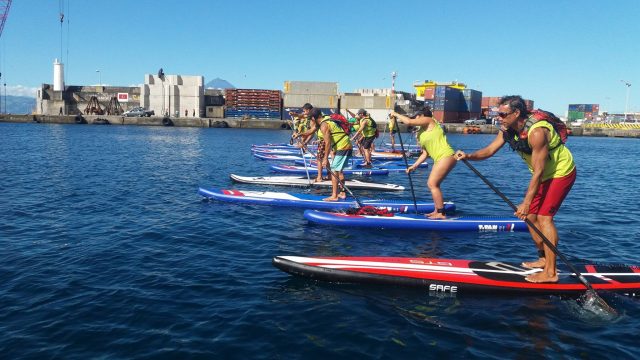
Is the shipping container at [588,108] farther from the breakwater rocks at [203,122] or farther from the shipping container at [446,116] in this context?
the shipping container at [446,116]

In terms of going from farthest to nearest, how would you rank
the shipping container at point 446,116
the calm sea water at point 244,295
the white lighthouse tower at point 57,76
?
the shipping container at point 446,116, the white lighthouse tower at point 57,76, the calm sea water at point 244,295

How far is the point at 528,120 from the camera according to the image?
6.66 m

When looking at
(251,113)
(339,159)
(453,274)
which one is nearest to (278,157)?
(339,159)

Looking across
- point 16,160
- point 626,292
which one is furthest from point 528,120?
point 16,160

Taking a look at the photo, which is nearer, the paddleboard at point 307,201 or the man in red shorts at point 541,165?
the man in red shorts at point 541,165

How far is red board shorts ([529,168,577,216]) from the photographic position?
6.80 metres

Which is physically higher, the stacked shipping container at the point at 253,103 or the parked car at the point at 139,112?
the stacked shipping container at the point at 253,103

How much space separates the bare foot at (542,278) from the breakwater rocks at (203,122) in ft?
251

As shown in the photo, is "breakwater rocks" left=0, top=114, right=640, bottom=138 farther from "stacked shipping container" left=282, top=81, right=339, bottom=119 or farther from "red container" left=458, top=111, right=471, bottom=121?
"red container" left=458, top=111, right=471, bottom=121

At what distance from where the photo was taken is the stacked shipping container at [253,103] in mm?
97688

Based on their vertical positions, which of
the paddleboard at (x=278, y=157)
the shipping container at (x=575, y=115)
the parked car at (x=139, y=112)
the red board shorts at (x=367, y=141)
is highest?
the shipping container at (x=575, y=115)

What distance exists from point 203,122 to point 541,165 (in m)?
85.2

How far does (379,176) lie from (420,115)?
1151 centimetres

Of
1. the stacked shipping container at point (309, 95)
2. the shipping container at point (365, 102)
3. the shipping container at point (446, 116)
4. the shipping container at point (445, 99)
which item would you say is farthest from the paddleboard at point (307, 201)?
the shipping container at point (445, 99)
